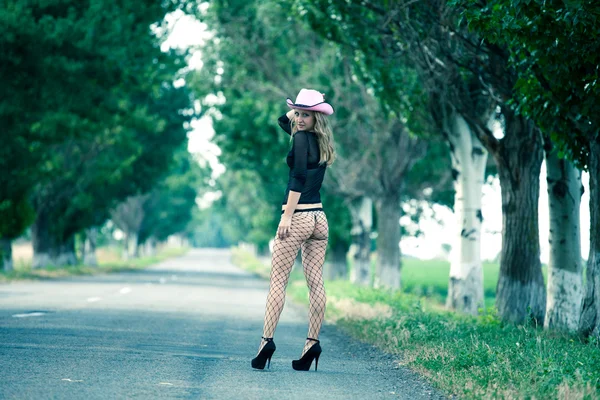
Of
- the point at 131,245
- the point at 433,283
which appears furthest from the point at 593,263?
the point at 131,245

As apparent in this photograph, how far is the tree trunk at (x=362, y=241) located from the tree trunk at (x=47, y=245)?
1189cm

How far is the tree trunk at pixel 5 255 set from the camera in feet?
100

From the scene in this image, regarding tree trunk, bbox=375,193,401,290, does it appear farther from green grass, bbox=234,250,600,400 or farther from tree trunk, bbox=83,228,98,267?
tree trunk, bbox=83,228,98,267

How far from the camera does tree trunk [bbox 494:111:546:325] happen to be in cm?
1397

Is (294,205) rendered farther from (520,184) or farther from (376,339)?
(520,184)

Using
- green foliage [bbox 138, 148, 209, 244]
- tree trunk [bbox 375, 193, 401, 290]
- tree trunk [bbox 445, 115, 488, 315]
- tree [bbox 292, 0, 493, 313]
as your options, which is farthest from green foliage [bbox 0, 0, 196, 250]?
green foliage [bbox 138, 148, 209, 244]

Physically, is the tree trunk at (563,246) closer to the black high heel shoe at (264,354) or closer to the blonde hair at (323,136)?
the blonde hair at (323,136)

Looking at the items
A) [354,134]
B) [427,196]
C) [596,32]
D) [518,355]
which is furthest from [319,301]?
[427,196]

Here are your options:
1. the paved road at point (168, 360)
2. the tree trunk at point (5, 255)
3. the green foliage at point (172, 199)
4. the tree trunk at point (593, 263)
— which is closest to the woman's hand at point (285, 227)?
the paved road at point (168, 360)

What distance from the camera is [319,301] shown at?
25.2 feet

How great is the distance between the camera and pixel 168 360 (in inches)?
317

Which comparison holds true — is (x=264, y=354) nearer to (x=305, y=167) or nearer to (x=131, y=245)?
(x=305, y=167)

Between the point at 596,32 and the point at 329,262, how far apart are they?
30.1 meters

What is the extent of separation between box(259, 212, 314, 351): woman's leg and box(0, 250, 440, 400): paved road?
56cm
